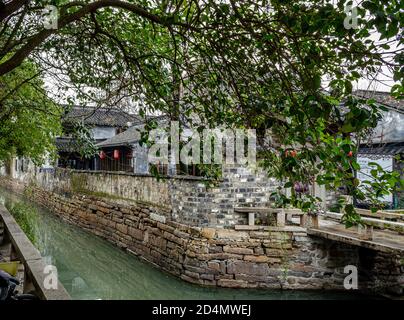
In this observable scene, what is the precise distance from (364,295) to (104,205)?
8245 mm

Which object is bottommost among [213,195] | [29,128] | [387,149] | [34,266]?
[34,266]

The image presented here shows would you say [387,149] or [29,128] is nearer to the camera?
[29,128]

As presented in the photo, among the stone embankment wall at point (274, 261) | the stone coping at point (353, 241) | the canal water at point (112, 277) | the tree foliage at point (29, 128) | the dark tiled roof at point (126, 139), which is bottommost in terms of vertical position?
the canal water at point (112, 277)

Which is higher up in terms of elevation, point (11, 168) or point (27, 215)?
point (11, 168)

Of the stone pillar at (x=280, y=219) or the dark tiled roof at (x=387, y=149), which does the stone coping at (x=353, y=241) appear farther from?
the dark tiled roof at (x=387, y=149)

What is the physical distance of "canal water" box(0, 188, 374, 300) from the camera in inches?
299

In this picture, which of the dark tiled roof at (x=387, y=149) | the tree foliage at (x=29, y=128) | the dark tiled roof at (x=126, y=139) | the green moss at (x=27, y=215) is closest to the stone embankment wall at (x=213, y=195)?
the tree foliage at (x=29, y=128)

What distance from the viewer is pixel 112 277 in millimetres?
8930

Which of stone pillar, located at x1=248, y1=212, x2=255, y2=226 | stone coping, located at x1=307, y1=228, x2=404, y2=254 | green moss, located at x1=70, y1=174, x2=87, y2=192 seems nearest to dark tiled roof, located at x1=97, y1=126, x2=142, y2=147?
green moss, located at x1=70, y1=174, x2=87, y2=192

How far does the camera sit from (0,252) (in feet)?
17.8

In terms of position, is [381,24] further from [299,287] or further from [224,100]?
[299,287]

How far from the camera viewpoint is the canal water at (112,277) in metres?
7.59

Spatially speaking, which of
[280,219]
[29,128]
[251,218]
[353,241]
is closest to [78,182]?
[29,128]

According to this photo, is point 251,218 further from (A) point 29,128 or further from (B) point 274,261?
(A) point 29,128
